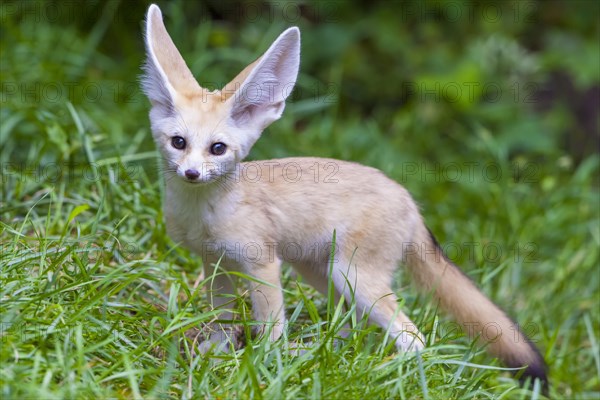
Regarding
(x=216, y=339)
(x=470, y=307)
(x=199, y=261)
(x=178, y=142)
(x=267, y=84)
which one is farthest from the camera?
(x=199, y=261)

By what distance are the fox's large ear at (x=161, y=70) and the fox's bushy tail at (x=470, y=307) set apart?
57.2 inches

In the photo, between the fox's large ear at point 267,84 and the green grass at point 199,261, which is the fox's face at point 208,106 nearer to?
the fox's large ear at point 267,84

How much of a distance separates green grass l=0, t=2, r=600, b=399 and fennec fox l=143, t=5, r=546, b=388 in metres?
0.14

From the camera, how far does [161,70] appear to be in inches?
138

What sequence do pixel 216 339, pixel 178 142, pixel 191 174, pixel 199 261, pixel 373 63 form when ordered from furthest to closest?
pixel 373 63, pixel 199 261, pixel 216 339, pixel 178 142, pixel 191 174

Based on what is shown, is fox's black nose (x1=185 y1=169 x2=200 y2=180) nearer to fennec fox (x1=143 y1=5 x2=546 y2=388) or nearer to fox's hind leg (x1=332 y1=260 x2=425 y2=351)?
fennec fox (x1=143 y1=5 x2=546 y2=388)

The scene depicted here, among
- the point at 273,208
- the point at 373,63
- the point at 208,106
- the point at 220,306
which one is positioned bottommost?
the point at 220,306

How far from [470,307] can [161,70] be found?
2007 millimetres

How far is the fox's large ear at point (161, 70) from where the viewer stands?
3535 millimetres

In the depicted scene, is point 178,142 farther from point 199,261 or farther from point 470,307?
point 470,307

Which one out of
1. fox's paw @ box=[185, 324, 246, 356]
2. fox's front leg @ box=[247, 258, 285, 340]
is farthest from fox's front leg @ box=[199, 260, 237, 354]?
fox's front leg @ box=[247, 258, 285, 340]

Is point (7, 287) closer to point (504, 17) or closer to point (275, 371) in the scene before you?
point (275, 371)

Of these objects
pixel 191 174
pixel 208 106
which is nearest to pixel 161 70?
pixel 208 106

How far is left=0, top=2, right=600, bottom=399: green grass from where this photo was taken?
3195 millimetres
